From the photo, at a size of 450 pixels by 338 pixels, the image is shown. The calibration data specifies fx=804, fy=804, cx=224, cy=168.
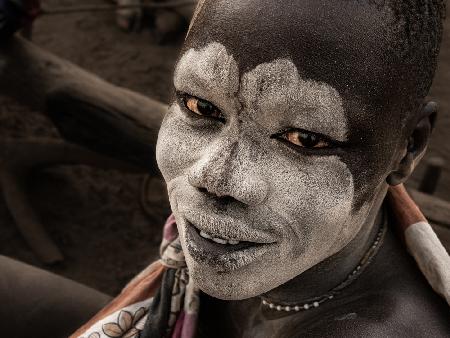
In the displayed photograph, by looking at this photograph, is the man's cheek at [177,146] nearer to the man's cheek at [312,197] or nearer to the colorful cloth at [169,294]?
the man's cheek at [312,197]

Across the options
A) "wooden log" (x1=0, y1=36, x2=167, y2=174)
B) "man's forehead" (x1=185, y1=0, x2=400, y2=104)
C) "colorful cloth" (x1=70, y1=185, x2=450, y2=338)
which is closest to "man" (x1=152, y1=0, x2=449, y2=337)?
"man's forehead" (x1=185, y1=0, x2=400, y2=104)

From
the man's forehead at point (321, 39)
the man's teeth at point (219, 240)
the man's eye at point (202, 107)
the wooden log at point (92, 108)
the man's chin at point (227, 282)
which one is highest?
the man's forehead at point (321, 39)

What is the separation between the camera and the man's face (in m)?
1.03

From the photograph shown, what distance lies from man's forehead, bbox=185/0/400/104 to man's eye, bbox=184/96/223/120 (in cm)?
8

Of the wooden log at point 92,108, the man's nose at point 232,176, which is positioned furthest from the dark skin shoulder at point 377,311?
the wooden log at point 92,108

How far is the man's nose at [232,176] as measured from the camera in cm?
105

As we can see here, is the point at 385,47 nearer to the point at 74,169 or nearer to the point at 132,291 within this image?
the point at 132,291

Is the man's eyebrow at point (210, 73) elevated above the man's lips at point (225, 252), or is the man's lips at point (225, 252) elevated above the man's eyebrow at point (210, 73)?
the man's eyebrow at point (210, 73)

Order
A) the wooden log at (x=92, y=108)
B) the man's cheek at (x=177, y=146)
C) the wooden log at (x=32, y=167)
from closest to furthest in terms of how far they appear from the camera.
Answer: the man's cheek at (x=177, y=146), the wooden log at (x=92, y=108), the wooden log at (x=32, y=167)

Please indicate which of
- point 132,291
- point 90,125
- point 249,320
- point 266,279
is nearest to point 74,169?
point 90,125

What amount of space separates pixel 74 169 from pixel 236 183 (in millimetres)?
2199

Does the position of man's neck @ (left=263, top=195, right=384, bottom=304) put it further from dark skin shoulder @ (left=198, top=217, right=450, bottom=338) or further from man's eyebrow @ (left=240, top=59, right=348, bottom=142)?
man's eyebrow @ (left=240, top=59, right=348, bottom=142)

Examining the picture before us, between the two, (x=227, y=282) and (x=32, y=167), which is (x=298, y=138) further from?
(x=32, y=167)

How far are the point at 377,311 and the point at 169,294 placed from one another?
427 millimetres
